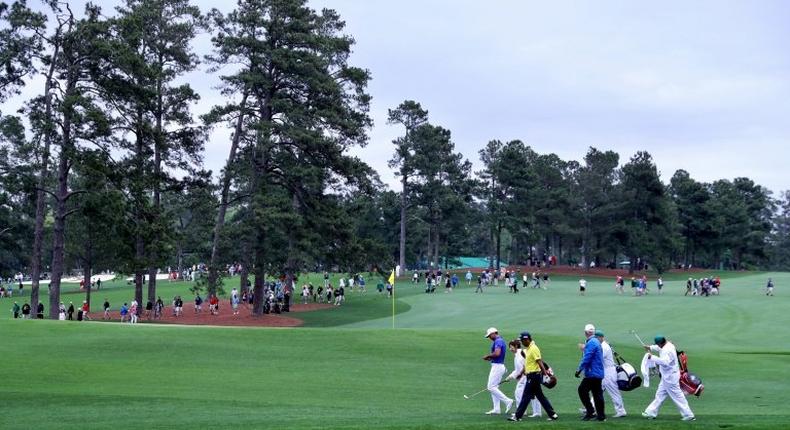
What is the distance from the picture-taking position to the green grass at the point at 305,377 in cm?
1481

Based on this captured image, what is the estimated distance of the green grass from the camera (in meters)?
14.8

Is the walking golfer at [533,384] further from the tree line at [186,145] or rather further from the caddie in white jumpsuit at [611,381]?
the tree line at [186,145]

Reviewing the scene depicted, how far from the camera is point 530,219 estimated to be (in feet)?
319

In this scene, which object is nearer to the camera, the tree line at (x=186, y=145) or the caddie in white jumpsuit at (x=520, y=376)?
the caddie in white jumpsuit at (x=520, y=376)

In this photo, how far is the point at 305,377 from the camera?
21.5 m

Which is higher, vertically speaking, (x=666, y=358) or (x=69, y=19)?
(x=69, y=19)

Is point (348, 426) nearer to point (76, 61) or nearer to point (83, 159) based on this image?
point (83, 159)

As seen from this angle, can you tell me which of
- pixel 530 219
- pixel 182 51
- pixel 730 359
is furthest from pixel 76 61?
pixel 530 219

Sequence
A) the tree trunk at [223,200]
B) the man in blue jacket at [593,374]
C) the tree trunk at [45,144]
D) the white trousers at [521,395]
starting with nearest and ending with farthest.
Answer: the man in blue jacket at [593,374] < the white trousers at [521,395] < the tree trunk at [45,144] < the tree trunk at [223,200]

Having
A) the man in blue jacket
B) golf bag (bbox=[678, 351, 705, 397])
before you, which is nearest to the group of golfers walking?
the man in blue jacket

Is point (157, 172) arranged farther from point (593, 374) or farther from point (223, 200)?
point (593, 374)

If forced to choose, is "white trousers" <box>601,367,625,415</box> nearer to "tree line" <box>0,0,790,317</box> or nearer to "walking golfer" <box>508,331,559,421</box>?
"walking golfer" <box>508,331,559,421</box>

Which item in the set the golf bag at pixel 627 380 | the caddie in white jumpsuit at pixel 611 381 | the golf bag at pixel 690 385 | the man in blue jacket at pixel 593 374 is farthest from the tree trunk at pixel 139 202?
the golf bag at pixel 690 385

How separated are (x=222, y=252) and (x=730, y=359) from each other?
29488 mm
